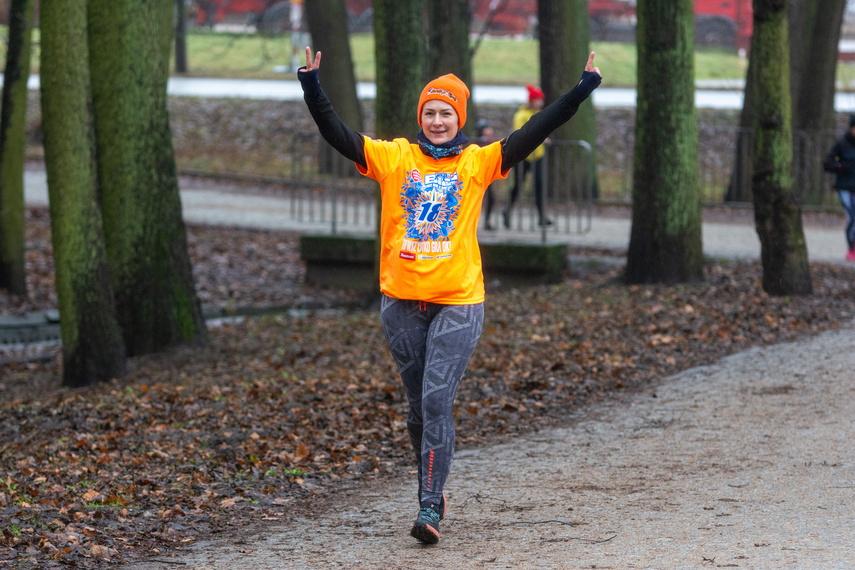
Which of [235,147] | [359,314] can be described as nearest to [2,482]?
[359,314]

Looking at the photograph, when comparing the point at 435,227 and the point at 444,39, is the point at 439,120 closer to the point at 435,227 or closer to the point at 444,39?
the point at 435,227

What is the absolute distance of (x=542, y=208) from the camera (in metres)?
13.7

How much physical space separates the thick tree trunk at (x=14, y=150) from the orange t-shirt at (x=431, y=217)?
1012 cm

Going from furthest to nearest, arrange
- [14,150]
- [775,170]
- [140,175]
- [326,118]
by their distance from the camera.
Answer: [14,150] → [775,170] → [140,175] → [326,118]

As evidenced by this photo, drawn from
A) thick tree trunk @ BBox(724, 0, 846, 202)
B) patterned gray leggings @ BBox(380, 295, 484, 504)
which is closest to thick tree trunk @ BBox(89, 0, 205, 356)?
patterned gray leggings @ BBox(380, 295, 484, 504)

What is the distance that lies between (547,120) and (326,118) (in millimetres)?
952

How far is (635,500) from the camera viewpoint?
17.7 ft

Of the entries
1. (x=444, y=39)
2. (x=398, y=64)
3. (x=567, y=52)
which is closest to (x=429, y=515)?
(x=398, y=64)

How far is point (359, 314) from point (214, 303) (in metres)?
2.44

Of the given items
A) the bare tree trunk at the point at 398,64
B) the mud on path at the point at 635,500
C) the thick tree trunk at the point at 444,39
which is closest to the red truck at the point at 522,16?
the thick tree trunk at the point at 444,39

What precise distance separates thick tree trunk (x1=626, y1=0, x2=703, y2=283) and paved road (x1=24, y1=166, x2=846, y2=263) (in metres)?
2.44

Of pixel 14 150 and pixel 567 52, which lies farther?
pixel 567 52

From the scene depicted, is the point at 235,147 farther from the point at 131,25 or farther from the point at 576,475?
the point at 576,475

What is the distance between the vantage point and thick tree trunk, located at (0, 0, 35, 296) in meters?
13.7
